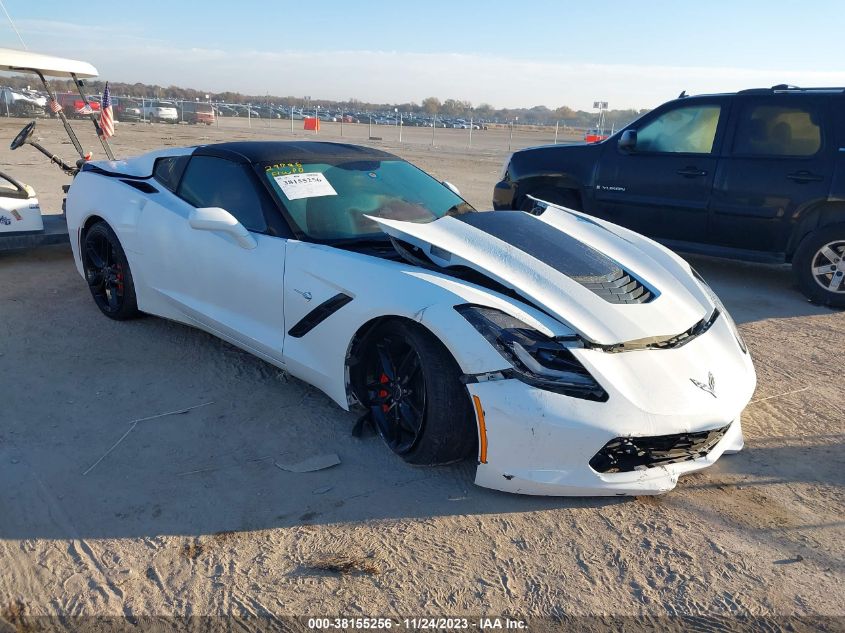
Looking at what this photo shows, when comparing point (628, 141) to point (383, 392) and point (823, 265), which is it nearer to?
point (823, 265)

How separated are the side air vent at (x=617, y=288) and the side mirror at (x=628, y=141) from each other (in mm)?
3968

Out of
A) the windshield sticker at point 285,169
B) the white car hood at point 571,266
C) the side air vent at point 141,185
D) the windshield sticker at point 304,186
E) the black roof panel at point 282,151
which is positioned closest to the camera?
the white car hood at point 571,266

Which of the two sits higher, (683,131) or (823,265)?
(683,131)

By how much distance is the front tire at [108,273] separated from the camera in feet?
15.6

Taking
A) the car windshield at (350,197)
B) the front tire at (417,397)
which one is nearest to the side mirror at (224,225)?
the car windshield at (350,197)

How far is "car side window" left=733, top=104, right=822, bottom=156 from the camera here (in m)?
6.17

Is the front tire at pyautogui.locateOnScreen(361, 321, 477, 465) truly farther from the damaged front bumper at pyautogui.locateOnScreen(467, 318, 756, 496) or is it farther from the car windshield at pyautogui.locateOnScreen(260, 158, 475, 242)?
the car windshield at pyautogui.locateOnScreen(260, 158, 475, 242)

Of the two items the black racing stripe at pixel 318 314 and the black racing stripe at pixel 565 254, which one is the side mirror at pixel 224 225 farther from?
the black racing stripe at pixel 565 254

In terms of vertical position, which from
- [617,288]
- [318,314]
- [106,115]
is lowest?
[318,314]

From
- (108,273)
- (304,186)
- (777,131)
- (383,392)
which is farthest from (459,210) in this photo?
(777,131)

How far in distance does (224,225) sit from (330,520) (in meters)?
1.77

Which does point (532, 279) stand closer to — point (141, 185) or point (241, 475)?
point (241, 475)

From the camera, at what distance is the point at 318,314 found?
3383mm

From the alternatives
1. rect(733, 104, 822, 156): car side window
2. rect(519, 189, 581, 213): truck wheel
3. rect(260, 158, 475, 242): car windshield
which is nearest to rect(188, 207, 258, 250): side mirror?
rect(260, 158, 475, 242): car windshield
